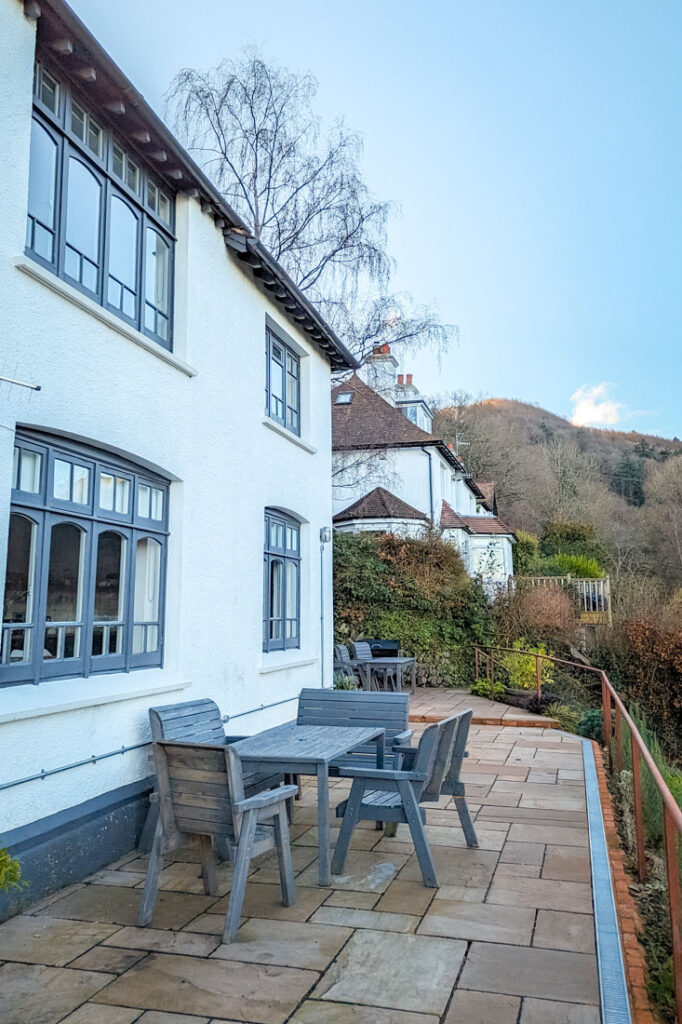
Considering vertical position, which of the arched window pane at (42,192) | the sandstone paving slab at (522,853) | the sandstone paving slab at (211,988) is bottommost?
the sandstone paving slab at (522,853)

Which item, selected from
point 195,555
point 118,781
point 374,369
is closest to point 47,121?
point 195,555

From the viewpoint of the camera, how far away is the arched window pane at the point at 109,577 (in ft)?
16.8

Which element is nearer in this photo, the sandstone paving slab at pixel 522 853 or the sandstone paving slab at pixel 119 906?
the sandstone paving slab at pixel 119 906

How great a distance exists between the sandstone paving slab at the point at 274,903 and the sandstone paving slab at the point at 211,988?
48 cm

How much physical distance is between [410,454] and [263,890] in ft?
58.9

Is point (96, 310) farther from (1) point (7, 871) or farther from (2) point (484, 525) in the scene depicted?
(2) point (484, 525)

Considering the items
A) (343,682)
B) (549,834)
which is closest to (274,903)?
(549,834)

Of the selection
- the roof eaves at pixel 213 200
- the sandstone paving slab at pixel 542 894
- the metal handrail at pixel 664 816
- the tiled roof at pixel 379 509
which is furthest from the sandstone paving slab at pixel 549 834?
the tiled roof at pixel 379 509

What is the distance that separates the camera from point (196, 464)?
249 inches

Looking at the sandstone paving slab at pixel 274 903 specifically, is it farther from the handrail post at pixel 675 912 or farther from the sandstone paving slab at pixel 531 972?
the handrail post at pixel 675 912

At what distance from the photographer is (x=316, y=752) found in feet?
15.2

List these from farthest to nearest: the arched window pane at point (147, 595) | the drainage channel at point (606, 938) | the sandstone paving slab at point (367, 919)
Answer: the arched window pane at point (147, 595)
the sandstone paving slab at point (367, 919)
the drainage channel at point (606, 938)

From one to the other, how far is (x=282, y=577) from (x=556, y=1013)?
6.13 meters

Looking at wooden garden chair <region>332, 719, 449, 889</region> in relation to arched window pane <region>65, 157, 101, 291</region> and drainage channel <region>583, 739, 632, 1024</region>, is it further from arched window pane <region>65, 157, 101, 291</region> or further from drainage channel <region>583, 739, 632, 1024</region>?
arched window pane <region>65, 157, 101, 291</region>
